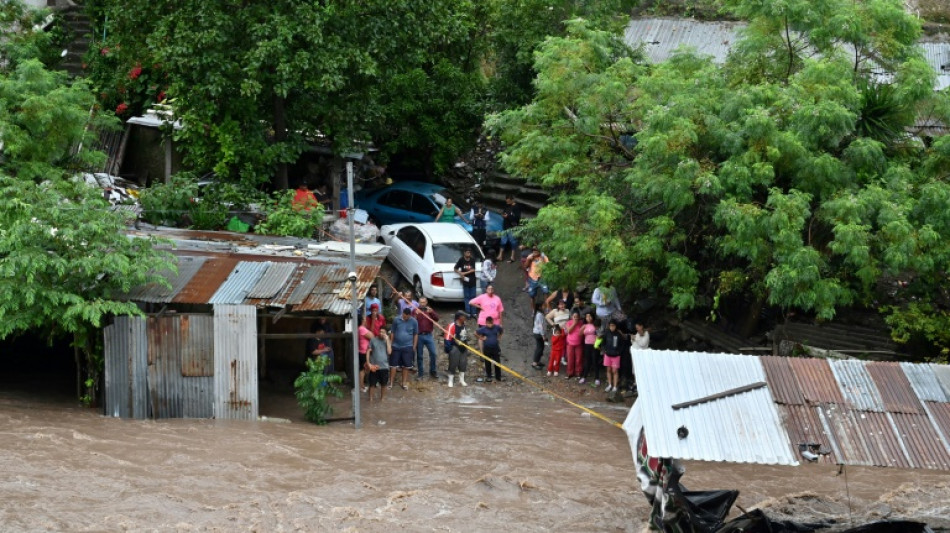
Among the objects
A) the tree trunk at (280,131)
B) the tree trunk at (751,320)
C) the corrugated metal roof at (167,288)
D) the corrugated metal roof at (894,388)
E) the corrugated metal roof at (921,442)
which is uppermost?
the tree trunk at (280,131)

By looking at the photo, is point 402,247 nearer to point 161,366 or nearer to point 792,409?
point 161,366

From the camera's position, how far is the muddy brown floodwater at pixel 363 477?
1156 centimetres

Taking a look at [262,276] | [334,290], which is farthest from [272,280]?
[334,290]

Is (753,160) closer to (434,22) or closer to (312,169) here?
(434,22)

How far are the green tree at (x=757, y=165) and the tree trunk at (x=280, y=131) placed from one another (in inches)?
195

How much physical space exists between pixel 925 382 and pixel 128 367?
9.46 m

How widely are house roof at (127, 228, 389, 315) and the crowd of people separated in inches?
37.0

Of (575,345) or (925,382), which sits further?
(575,345)

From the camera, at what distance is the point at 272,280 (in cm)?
1552

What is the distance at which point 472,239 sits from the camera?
20734mm

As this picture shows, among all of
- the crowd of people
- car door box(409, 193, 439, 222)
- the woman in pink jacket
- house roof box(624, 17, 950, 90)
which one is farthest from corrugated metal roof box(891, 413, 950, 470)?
car door box(409, 193, 439, 222)

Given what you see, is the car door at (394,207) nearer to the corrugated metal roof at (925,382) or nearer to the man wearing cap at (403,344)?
the man wearing cap at (403,344)

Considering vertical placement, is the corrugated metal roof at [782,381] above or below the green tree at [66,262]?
below

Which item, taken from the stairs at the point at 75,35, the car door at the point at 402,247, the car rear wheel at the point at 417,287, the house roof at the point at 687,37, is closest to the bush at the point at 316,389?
the car rear wheel at the point at 417,287
